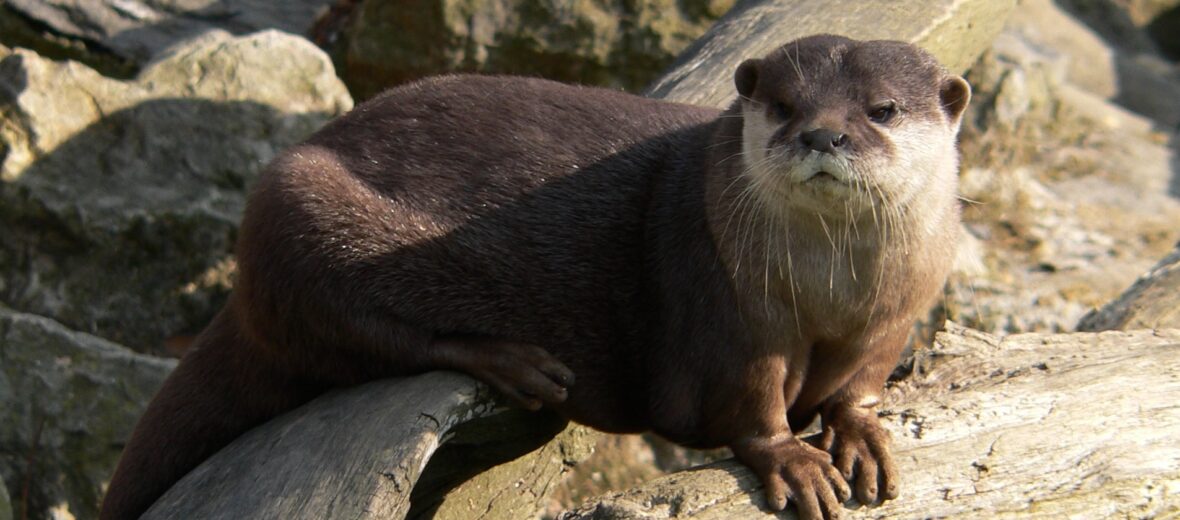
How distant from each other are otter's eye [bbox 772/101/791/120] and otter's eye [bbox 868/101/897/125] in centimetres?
15

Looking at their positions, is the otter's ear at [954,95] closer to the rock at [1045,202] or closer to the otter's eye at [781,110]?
the otter's eye at [781,110]

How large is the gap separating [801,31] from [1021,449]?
1.66 m

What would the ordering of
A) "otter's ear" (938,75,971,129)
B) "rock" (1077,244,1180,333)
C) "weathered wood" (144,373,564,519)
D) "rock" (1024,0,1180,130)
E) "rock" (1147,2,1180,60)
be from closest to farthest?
1. "weathered wood" (144,373,564,519)
2. "otter's ear" (938,75,971,129)
3. "rock" (1077,244,1180,333)
4. "rock" (1024,0,1180,130)
5. "rock" (1147,2,1180,60)

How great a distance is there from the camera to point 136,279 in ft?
13.8

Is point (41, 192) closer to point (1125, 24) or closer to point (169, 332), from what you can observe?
point (169, 332)

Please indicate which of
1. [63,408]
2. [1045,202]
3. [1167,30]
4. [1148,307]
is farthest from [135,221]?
[1167,30]

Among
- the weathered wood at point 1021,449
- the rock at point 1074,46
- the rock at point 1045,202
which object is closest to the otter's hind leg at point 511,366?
the weathered wood at point 1021,449

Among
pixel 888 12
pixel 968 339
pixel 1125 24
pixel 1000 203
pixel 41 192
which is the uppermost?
pixel 888 12

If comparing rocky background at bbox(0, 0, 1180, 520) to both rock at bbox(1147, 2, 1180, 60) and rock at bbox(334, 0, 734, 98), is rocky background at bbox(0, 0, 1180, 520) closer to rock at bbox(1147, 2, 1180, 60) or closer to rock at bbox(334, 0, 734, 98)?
rock at bbox(334, 0, 734, 98)

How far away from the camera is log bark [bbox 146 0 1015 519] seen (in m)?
2.57

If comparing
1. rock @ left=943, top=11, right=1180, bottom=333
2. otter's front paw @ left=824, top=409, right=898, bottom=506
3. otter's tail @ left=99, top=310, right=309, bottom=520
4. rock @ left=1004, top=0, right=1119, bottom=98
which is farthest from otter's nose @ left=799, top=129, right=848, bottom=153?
A: rock @ left=1004, top=0, right=1119, bottom=98

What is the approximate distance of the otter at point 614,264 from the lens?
264cm

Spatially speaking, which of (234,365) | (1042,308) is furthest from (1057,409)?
(1042,308)

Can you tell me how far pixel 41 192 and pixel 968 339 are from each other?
8.61ft
